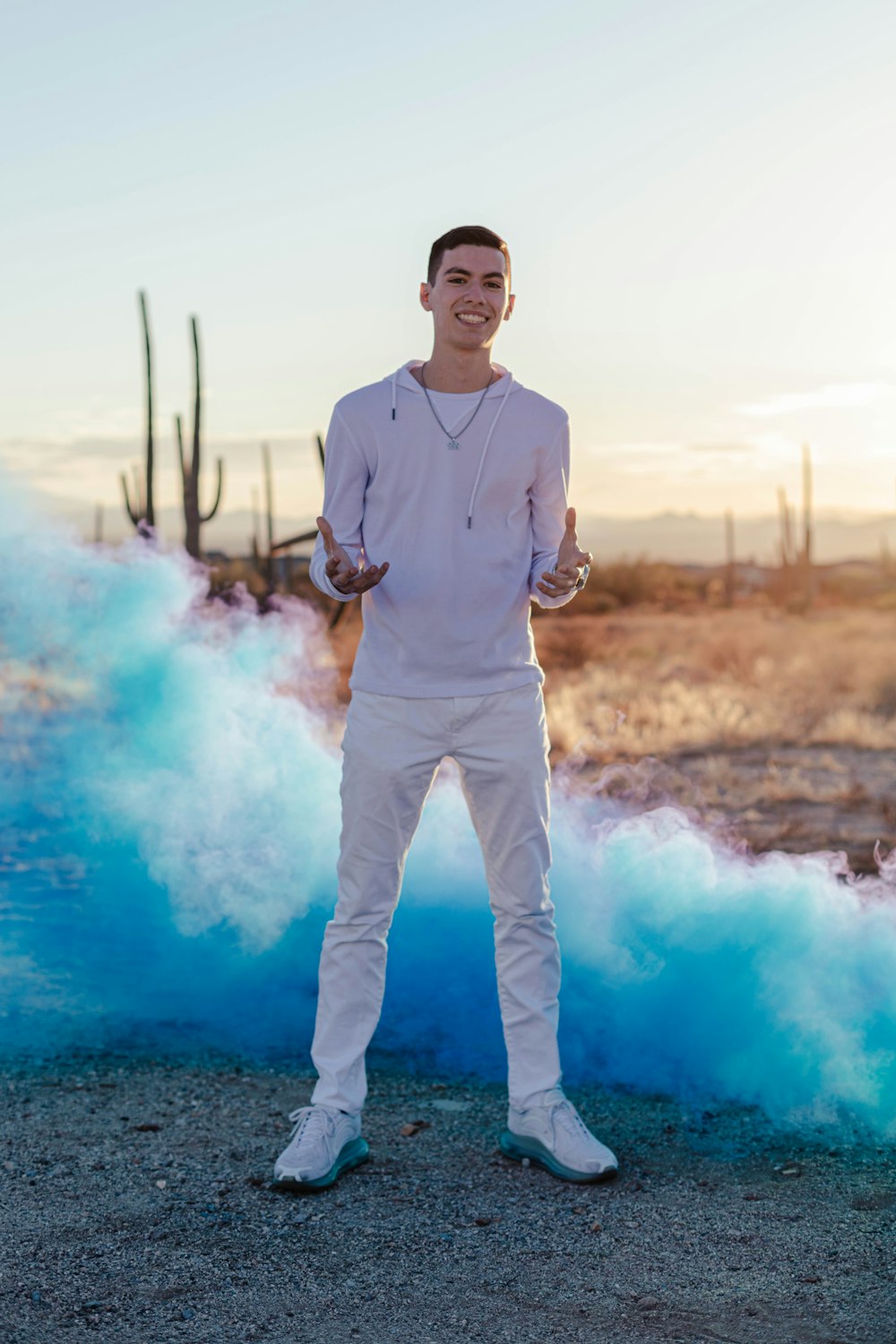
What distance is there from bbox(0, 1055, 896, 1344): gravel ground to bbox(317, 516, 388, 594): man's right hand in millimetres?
1688

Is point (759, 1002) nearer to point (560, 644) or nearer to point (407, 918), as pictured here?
point (407, 918)

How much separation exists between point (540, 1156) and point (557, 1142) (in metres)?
0.08

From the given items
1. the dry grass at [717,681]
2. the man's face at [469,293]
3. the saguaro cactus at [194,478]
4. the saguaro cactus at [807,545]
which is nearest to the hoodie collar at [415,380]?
the man's face at [469,293]

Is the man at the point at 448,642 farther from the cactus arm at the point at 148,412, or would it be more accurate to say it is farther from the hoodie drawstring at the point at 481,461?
the cactus arm at the point at 148,412

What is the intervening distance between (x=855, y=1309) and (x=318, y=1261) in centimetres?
129

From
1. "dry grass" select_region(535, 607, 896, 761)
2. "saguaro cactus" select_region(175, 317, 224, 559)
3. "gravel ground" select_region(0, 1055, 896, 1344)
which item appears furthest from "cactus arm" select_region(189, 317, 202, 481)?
"gravel ground" select_region(0, 1055, 896, 1344)

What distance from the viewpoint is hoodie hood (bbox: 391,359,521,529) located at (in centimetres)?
397

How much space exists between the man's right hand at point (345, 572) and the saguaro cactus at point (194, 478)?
33.6 ft

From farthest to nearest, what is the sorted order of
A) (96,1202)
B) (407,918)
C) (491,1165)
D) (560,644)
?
(560,644)
(407,918)
(491,1165)
(96,1202)

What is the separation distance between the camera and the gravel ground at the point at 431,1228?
10.7 ft

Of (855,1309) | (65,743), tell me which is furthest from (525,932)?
(65,743)

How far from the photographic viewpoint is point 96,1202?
389 cm

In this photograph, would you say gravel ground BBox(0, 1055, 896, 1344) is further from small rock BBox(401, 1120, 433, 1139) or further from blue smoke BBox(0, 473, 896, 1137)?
blue smoke BBox(0, 473, 896, 1137)

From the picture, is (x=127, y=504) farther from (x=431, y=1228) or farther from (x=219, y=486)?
(x=431, y=1228)
